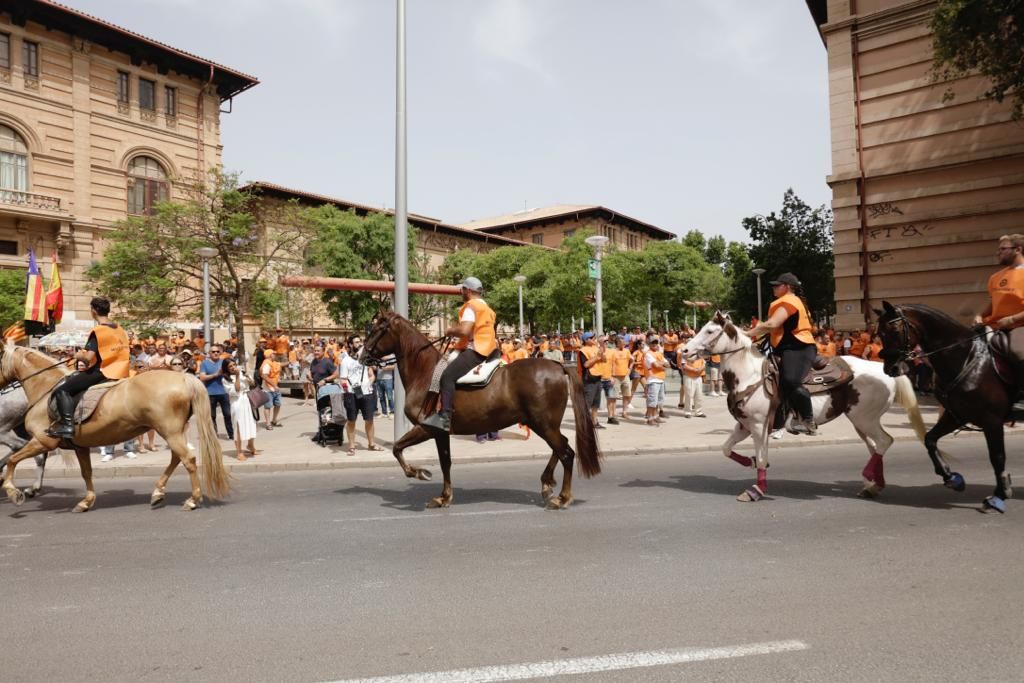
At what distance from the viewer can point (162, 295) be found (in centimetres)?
2605

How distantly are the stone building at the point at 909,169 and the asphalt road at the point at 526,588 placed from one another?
16.7 metres

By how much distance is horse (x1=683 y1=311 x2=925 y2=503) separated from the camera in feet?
25.4

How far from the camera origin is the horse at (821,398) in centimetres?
774

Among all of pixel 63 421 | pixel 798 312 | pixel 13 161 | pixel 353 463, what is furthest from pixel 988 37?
pixel 13 161

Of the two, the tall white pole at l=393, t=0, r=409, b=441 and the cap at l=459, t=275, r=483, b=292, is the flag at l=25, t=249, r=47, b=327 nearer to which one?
the tall white pole at l=393, t=0, r=409, b=441

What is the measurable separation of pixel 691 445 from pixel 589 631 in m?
8.82

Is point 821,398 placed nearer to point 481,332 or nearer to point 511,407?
point 511,407

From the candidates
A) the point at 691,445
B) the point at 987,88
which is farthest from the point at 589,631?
the point at 987,88

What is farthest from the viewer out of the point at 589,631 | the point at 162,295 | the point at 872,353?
the point at 162,295

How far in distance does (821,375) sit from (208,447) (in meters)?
7.03

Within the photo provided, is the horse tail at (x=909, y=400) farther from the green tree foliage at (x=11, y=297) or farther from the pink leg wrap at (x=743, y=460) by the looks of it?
the green tree foliage at (x=11, y=297)

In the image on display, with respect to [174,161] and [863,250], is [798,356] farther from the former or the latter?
[174,161]

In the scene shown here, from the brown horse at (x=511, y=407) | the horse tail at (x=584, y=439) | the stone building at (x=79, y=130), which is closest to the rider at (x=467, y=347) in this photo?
the brown horse at (x=511, y=407)

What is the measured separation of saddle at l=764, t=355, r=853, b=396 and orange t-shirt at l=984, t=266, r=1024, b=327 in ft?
4.77
